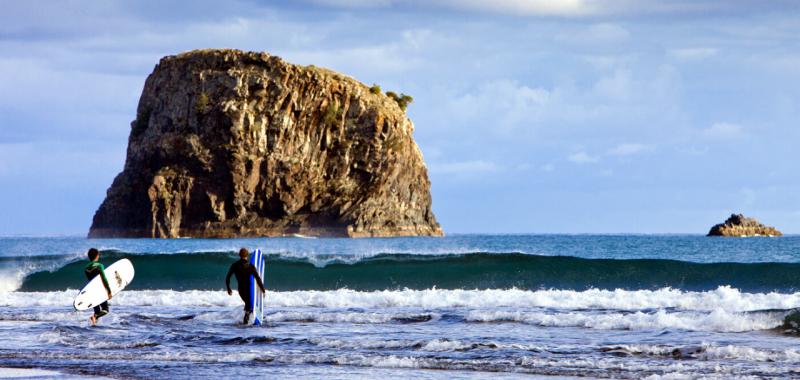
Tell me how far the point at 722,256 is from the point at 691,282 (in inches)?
779

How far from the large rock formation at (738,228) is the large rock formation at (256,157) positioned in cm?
3627

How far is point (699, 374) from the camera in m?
11.8

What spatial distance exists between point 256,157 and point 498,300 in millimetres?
92706

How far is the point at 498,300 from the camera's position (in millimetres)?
21422

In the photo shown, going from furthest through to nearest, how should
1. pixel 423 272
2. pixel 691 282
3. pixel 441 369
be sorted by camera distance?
pixel 423 272 < pixel 691 282 < pixel 441 369

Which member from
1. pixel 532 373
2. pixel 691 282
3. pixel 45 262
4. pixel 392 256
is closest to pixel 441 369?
pixel 532 373

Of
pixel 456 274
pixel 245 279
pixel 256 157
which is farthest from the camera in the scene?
pixel 256 157

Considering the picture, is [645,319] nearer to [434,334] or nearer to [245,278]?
[434,334]

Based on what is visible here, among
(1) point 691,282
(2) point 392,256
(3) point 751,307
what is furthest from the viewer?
(2) point 392,256

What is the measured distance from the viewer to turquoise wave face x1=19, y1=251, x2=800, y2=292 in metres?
29.4

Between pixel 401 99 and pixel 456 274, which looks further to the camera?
pixel 401 99

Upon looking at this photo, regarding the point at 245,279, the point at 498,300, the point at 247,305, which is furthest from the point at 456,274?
the point at 245,279

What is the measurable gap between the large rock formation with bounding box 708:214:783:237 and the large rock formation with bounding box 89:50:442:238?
3627cm

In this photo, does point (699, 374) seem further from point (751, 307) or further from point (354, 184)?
point (354, 184)
